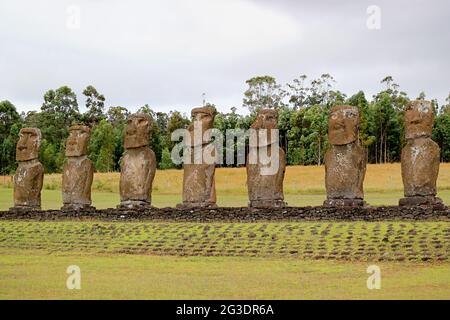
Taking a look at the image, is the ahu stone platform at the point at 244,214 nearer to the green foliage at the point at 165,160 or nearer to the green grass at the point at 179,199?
the green grass at the point at 179,199

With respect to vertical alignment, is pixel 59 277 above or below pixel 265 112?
below

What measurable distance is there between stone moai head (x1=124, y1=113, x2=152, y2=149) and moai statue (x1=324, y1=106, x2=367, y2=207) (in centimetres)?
646

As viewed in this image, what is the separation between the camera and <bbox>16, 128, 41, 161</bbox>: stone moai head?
94.7 feet

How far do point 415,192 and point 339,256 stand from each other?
22.5ft

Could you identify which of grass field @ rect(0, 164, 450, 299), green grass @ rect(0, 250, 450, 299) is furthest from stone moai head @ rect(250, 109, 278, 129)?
green grass @ rect(0, 250, 450, 299)

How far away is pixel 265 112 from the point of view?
26.4 m

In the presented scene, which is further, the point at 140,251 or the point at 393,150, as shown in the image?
the point at 393,150

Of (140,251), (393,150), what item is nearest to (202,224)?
(140,251)

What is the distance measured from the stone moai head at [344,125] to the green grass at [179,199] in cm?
953

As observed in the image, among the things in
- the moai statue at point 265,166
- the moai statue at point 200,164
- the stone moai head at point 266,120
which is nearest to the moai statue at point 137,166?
the moai statue at point 200,164

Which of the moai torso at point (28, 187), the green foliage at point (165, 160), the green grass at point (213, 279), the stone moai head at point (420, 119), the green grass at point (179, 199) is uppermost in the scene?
the stone moai head at point (420, 119)

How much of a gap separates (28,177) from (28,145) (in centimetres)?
124

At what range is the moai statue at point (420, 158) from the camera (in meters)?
24.2
